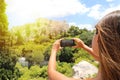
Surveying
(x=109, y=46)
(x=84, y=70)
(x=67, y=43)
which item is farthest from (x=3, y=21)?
(x=109, y=46)

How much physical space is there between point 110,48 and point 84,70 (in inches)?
237

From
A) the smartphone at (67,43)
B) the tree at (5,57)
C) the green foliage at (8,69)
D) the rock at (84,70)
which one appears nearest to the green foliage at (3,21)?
the tree at (5,57)

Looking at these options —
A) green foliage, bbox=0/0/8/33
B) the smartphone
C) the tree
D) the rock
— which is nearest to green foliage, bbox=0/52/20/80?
the tree

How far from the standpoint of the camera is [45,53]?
26.1ft

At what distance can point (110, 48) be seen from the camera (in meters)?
1.10

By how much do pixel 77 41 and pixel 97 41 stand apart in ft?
1.15

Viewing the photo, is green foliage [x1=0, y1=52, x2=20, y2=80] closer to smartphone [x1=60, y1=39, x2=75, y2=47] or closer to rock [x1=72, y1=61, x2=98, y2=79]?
rock [x1=72, y1=61, x2=98, y2=79]

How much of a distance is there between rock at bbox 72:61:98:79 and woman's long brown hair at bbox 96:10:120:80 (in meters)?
5.76

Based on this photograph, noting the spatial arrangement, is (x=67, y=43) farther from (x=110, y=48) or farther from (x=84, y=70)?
(x=84, y=70)

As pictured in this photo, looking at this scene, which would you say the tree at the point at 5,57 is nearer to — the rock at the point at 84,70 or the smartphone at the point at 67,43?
the rock at the point at 84,70

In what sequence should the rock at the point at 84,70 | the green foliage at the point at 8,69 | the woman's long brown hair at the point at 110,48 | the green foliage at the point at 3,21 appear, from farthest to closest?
the green foliage at the point at 3,21 → the green foliage at the point at 8,69 → the rock at the point at 84,70 → the woman's long brown hair at the point at 110,48

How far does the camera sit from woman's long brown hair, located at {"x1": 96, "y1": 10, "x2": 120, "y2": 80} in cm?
109

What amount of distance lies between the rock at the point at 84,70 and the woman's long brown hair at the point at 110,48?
18.9 ft

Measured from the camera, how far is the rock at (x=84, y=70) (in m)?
6.94
